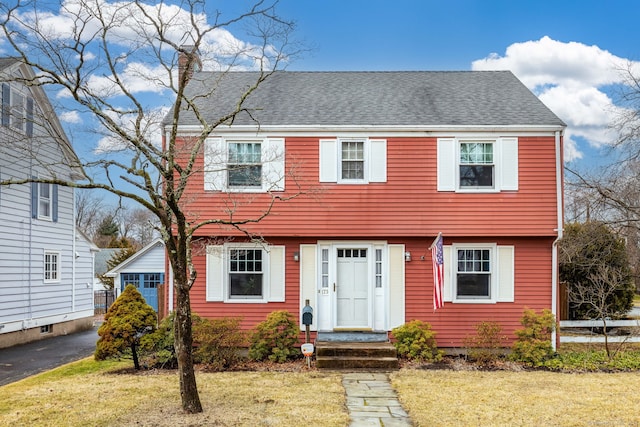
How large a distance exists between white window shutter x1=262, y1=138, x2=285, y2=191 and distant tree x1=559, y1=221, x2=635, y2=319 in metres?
10.2

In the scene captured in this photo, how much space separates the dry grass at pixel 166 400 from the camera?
808cm

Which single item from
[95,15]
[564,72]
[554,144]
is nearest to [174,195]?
[95,15]

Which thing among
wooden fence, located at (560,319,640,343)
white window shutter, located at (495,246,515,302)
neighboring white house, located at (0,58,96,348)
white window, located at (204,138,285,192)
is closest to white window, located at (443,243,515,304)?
white window shutter, located at (495,246,515,302)

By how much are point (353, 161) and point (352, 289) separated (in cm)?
315

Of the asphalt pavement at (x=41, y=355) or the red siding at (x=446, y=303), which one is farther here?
the red siding at (x=446, y=303)

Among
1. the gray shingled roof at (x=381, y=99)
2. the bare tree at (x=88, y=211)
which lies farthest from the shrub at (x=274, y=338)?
the bare tree at (x=88, y=211)

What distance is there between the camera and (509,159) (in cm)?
1345

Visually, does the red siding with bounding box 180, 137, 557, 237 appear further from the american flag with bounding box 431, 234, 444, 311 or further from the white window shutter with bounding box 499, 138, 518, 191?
the american flag with bounding box 431, 234, 444, 311

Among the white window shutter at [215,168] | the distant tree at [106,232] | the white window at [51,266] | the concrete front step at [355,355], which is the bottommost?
the concrete front step at [355,355]

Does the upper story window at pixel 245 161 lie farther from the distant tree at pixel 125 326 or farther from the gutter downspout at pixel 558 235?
the gutter downspout at pixel 558 235

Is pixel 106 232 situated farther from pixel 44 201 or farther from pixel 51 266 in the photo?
pixel 44 201

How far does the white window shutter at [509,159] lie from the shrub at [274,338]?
6.22m

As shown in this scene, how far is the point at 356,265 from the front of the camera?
13734 mm

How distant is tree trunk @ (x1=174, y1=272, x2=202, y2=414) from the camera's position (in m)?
8.11
